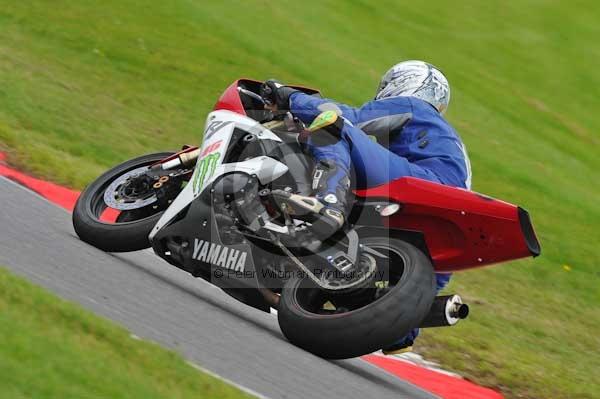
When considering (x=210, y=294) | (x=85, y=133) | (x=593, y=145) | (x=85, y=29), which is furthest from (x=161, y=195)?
(x=593, y=145)

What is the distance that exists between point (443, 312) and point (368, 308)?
23.6 inches

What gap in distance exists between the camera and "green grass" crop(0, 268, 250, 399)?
12.9 feet

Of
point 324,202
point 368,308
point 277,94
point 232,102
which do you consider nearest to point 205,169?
point 232,102

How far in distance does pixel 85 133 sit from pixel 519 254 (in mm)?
6936

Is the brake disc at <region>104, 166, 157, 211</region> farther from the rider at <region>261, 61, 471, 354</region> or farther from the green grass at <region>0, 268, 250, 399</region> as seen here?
the green grass at <region>0, 268, 250, 399</region>

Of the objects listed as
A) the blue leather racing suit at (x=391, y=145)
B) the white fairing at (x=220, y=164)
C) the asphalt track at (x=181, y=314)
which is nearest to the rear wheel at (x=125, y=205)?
the asphalt track at (x=181, y=314)

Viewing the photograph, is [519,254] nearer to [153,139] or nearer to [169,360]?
[169,360]

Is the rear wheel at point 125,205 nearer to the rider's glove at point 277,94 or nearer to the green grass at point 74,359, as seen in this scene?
the rider's glove at point 277,94

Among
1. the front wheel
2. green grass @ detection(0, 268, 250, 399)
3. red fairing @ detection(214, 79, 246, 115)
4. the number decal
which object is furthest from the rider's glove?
green grass @ detection(0, 268, 250, 399)

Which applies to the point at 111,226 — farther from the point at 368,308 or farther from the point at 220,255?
the point at 368,308

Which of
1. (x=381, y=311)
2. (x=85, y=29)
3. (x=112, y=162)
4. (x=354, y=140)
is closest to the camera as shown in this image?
(x=381, y=311)

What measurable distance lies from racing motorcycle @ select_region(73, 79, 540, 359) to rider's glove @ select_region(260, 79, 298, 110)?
0.08 meters

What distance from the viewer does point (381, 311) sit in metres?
5.38

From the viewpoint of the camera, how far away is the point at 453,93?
18.9 meters
